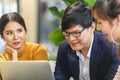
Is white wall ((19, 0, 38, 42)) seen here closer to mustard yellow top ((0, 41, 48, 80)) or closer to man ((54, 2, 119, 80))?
mustard yellow top ((0, 41, 48, 80))

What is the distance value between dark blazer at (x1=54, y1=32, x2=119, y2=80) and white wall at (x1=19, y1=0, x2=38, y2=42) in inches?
67.6

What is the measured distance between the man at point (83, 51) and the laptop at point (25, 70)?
0.26 meters

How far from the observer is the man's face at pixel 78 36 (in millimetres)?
1563

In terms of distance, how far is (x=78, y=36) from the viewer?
158cm

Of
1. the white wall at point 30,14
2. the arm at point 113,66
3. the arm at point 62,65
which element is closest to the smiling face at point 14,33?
the arm at point 62,65

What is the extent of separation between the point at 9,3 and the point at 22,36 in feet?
5.21

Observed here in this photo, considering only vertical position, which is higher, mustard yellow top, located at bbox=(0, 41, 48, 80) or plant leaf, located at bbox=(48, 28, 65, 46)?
plant leaf, located at bbox=(48, 28, 65, 46)

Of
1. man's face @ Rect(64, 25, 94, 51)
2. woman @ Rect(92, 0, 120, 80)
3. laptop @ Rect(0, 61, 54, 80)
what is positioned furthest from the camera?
man's face @ Rect(64, 25, 94, 51)

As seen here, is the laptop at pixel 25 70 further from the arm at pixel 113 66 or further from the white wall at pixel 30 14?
the white wall at pixel 30 14

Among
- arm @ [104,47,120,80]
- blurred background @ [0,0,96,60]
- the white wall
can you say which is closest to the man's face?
arm @ [104,47,120,80]

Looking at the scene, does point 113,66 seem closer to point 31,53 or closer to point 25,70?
point 25,70

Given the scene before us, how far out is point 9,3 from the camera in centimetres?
347

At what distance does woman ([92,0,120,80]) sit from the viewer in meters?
1.28

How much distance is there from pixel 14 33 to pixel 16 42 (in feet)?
0.28
